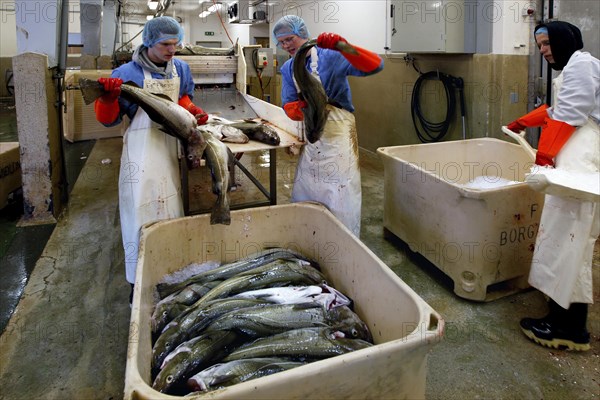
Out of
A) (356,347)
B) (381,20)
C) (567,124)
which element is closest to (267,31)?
(381,20)

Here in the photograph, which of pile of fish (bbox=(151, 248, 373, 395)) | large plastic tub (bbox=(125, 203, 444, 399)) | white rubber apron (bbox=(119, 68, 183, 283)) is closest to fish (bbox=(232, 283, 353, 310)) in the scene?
pile of fish (bbox=(151, 248, 373, 395))

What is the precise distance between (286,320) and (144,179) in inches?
42.1

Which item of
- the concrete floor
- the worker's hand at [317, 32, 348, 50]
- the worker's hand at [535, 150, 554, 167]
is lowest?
the concrete floor

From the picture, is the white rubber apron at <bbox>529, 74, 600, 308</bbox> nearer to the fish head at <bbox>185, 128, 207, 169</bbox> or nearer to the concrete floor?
the concrete floor

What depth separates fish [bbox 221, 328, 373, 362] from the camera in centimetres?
150

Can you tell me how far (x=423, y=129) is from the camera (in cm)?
519

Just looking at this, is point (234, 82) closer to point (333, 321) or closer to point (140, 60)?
point (140, 60)

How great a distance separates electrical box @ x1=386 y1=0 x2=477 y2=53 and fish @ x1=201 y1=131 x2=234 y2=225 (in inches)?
104

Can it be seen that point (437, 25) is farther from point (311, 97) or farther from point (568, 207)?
point (568, 207)

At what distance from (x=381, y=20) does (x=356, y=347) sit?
5.05m

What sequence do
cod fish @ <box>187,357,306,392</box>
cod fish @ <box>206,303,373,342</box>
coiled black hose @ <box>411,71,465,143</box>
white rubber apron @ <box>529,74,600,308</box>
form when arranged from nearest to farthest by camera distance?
cod fish @ <box>187,357,306,392</box>
cod fish @ <box>206,303,373,342</box>
white rubber apron @ <box>529,74,600,308</box>
coiled black hose @ <box>411,71,465,143</box>

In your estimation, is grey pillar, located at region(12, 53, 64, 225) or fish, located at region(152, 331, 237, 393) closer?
fish, located at region(152, 331, 237, 393)

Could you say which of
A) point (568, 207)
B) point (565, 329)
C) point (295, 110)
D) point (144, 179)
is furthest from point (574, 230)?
point (144, 179)

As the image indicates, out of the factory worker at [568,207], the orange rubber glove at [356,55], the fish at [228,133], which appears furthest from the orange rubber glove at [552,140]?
the fish at [228,133]
